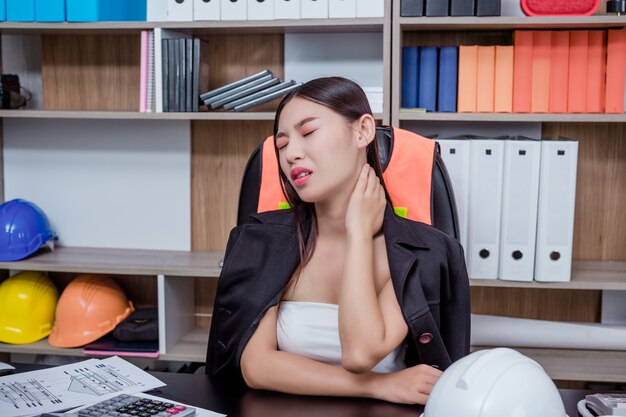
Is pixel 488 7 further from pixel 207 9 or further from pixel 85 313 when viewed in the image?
pixel 85 313

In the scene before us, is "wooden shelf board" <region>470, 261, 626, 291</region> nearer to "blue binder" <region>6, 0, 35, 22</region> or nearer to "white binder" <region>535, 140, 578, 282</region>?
"white binder" <region>535, 140, 578, 282</region>

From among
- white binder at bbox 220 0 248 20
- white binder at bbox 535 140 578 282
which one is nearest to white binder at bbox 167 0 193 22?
white binder at bbox 220 0 248 20

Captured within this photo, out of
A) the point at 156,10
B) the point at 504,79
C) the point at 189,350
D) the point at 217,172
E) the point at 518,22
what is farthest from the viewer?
the point at 217,172

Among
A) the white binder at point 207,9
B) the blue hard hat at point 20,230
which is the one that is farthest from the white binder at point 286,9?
the blue hard hat at point 20,230

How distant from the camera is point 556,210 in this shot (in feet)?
8.28

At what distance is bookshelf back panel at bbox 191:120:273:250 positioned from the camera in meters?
3.03

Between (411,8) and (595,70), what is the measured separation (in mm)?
677

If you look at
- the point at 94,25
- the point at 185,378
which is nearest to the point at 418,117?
the point at 94,25

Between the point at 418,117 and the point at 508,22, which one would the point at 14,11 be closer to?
the point at 418,117

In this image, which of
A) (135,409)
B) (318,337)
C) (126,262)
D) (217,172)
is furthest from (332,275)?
(217,172)

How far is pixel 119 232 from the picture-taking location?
3.13 metres

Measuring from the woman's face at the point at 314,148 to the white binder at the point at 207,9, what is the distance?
1258 millimetres

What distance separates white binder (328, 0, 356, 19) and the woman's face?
1.17 metres

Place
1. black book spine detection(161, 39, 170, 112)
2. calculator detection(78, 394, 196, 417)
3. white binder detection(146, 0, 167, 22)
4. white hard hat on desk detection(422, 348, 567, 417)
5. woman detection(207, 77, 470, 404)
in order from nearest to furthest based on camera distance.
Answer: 1. white hard hat on desk detection(422, 348, 567, 417)
2. calculator detection(78, 394, 196, 417)
3. woman detection(207, 77, 470, 404)
4. black book spine detection(161, 39, 170, 112)
5. white binder detection(146, 0, 167, 22)
